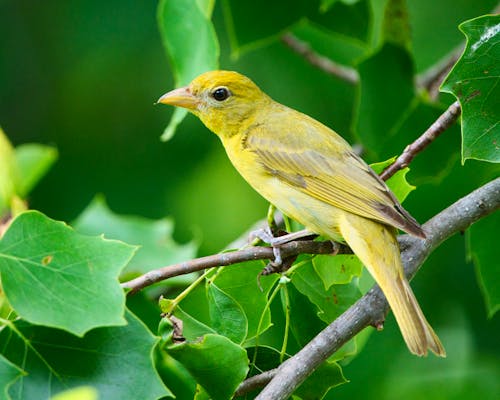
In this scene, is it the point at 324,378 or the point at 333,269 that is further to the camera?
the point at 333,269

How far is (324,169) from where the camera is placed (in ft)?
11.9

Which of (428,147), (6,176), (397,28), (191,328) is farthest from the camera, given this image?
(397,28)

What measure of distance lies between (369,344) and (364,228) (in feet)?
8.95

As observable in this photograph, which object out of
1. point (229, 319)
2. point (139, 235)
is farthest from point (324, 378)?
point (139, 235)

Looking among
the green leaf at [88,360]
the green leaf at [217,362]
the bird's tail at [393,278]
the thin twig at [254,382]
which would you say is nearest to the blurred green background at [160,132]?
the bird's tail at [393,278]

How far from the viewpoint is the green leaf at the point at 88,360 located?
2.59 meters

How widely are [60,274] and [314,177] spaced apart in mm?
1302

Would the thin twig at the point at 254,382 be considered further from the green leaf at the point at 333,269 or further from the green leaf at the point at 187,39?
the green leaf at the point at 187,39

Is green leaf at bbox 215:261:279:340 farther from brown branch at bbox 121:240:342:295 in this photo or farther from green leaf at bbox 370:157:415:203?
green leaf at bbox 370:157:415:203

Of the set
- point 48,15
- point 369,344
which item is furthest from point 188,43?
point 48,15

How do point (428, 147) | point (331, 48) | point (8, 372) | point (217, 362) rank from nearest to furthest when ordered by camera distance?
point (8, 372), point (217, 362), point (428, 147), point (331, 48)

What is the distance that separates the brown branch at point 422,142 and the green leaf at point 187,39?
2.80 feet

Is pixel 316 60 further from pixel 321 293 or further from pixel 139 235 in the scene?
pixel 321 293

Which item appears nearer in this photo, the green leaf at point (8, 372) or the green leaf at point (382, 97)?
the green leaf at point (8, 372)
